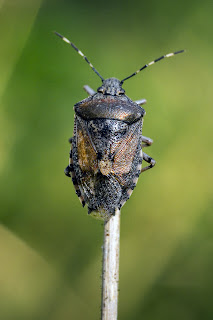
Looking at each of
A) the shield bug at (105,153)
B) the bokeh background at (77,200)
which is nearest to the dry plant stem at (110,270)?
the shield bug at (105,153)

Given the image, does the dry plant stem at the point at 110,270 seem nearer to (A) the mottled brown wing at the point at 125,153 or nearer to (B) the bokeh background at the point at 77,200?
(A) the mottled brown wing at the point at 125,153

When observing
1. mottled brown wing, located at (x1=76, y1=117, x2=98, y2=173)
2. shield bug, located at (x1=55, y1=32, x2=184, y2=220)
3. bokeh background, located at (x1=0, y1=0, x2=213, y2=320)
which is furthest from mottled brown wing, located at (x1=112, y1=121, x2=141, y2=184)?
bokeh background, located at (x1=0, y1=0, x2=213, y2=320)

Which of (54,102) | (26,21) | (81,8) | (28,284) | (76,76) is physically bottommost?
(28,284)

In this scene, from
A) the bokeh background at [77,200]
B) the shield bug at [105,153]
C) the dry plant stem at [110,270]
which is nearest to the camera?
the dry plant stem at [110,270]

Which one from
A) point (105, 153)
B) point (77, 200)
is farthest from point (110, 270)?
point (77, 200)

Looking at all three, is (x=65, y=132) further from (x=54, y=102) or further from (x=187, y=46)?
(x=187, y=46)

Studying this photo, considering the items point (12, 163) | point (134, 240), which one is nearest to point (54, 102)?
point (12, 163)

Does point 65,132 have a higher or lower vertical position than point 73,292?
higher
